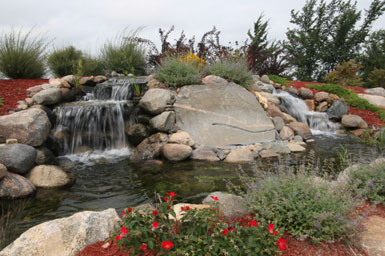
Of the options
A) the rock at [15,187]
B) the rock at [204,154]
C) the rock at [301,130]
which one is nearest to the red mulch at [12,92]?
the rock at [15,187]

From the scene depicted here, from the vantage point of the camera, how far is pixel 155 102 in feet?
19.9

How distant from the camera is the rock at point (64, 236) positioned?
6.07 feet

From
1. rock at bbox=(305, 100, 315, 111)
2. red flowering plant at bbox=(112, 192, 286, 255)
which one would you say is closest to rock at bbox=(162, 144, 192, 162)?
red flowering plant at bbox=(112, 192, 286, 255)

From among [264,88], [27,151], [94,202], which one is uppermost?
[264,88]

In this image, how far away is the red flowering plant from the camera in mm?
1550

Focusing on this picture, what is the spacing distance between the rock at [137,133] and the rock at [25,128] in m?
1.80

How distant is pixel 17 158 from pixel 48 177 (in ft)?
1.76

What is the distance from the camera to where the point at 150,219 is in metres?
1.77

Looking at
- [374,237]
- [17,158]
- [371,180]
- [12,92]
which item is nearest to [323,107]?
[371,180]

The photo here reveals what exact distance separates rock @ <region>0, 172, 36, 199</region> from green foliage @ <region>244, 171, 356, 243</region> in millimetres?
3200

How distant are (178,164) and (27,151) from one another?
264 centimetres

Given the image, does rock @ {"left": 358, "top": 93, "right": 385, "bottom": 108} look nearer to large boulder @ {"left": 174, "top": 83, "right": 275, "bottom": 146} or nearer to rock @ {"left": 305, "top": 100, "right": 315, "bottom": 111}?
rock @ {"left": 305, "top": 100, "right": 315, "bottom": 111}

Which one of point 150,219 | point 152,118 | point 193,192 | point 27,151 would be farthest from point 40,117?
point 150,219

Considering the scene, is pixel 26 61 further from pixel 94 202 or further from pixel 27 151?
pixel 94 202
